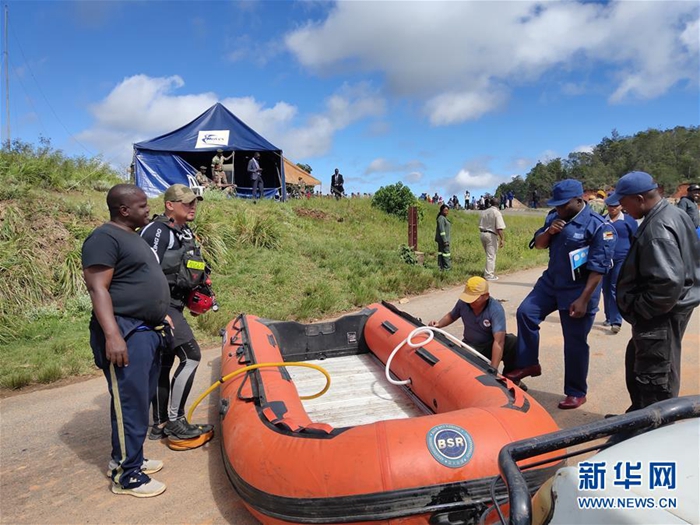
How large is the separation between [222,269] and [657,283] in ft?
26.5

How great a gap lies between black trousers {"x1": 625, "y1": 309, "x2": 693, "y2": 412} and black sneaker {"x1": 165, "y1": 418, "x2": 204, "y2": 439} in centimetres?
320

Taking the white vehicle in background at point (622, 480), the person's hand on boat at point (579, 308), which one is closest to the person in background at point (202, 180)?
the person's hand on boat at point (579, 308)

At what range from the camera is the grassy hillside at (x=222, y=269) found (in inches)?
254

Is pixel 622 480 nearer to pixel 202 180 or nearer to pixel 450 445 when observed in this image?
pixel 450 445

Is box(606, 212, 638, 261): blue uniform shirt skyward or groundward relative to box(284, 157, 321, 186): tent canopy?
groundward

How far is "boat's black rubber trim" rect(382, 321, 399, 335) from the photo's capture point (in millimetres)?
4660

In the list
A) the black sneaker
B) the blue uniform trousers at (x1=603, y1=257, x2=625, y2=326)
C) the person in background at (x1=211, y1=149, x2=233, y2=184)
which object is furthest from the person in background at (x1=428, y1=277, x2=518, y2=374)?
the person in background at (x1=211, y1=149, x2=233, y2=184)

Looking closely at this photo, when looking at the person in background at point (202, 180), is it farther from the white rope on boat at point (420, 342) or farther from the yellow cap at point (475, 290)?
the yellow cap at point (475, 290)

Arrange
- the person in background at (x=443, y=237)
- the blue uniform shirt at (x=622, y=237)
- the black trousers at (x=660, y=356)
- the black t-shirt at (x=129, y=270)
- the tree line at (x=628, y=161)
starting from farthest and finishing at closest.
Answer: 1. the tree line at (x=628, y=161)
2. the person in background at (x=443, y=237)
3. the blue uniform shirt at (x=622, y=237)
4. the black trousers at (x=660, y=356)
5. the black t-shirt at (x=129, y=270)

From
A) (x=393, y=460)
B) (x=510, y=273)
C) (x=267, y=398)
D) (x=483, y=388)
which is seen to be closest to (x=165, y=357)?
(x=267, y=398)

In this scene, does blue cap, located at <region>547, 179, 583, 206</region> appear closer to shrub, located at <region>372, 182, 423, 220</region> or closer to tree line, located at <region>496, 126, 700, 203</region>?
shrub, located at <region>372, 182, 423, 220</region>

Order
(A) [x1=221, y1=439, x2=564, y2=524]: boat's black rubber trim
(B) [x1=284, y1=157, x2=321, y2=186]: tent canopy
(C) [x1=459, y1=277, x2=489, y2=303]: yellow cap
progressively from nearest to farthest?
(A) [x1=221, y1=439, x2=564, y2=524]: boat's black rubber trim
(C) [x1=459, y1=277, x2=489, y2=303]: yellow cap
(B) [x1=284, y1=157, x2=321, y2=186]: tent canopy

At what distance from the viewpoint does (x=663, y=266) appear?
2848 mm

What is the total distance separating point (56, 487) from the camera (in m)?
3.19
